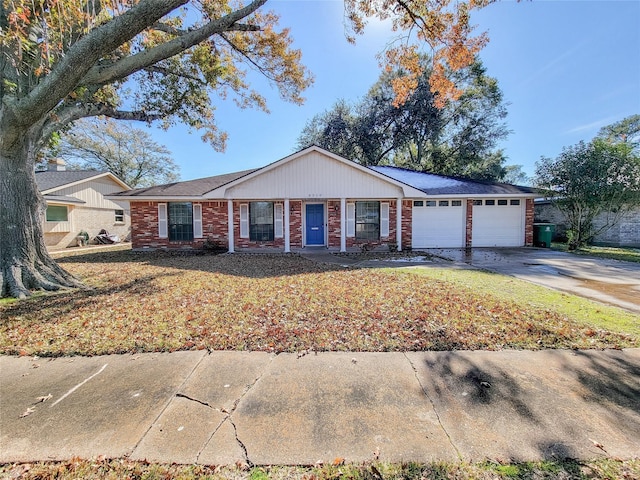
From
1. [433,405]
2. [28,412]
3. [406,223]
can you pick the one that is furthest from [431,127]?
[28,412]

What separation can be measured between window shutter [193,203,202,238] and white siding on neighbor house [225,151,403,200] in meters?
2.61

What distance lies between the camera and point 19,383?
298cm

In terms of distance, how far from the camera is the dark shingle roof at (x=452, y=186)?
46.1ft

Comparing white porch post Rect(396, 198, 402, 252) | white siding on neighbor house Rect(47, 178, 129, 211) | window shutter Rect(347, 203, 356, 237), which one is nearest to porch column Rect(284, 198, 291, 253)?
window shutter Rect(347, 203, 356, 237)

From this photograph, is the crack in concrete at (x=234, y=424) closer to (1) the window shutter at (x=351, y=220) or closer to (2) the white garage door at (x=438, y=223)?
(1) the window shutter at (x=351, y=220)

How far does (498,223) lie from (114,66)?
15878 millimetres

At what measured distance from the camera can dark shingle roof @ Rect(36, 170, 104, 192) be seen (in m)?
16.8

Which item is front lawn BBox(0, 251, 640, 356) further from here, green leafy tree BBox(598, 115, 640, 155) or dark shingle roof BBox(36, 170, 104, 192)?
green leafy tree BBox(598, 115, 640, 155)

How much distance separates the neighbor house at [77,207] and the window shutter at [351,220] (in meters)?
12.7

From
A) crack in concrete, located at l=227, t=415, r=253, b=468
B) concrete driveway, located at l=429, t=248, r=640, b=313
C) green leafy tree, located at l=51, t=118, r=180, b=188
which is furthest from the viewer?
green leafy tree, located at l=51, t=118, r=180, b=188

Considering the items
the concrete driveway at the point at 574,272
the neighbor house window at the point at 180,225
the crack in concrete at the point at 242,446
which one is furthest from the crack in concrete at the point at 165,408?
the neighbor house window at the point at 180,225

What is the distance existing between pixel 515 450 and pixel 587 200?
15.5 meters

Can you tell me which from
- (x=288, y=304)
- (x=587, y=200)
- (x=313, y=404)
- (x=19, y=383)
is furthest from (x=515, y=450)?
(x=587, y=200)

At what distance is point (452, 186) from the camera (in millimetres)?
15023
